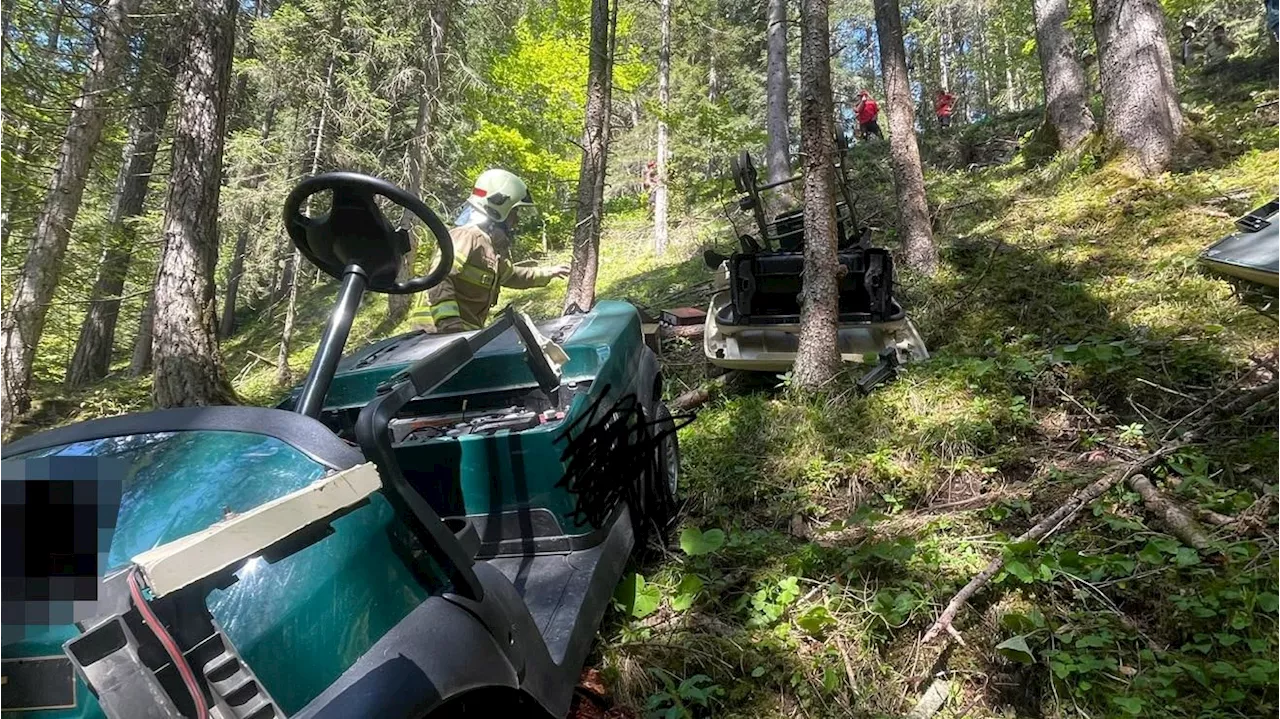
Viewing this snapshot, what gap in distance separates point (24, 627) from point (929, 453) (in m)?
4.13

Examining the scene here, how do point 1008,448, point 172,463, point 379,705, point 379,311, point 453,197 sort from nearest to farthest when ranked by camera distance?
1. point 379,705
2. point 172,463
3. point 1008,448
4. point 379,311
5. point 453,197

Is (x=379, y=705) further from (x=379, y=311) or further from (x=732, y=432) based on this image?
(x=379, y=311)

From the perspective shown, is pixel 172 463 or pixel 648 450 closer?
pixel 172 463

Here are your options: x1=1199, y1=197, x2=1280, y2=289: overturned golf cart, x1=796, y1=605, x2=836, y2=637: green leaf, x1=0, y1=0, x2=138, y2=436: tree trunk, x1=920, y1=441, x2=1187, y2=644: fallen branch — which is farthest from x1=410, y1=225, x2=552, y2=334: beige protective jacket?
x1=0, y1=0, x2=138, y2=436: tree trunk

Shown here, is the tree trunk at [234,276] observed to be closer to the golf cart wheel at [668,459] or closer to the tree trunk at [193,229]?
the tree trunk at [193,229]

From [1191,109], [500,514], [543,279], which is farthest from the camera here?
[1191,109]

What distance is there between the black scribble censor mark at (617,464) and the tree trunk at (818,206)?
1637mm

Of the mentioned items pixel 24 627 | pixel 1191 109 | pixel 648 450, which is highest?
pixel 1191 109

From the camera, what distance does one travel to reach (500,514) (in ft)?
9.37

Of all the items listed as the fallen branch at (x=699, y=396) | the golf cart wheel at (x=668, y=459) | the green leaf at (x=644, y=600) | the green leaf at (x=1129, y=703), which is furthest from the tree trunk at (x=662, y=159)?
the green leaf at (x=1129, y=703)

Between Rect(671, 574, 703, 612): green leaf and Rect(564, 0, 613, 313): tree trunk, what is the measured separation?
5460mm

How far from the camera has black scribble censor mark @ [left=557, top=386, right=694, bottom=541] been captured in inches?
114

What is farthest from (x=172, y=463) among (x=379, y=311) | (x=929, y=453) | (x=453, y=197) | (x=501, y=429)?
(x=453, y=197)

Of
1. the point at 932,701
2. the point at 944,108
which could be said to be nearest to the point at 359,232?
the point at 932,701
